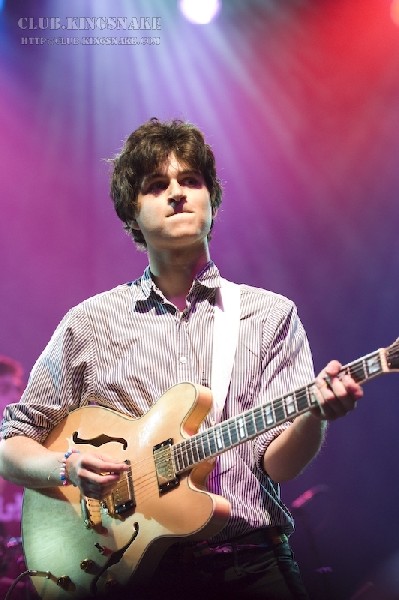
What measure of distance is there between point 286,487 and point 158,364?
225 centimetres

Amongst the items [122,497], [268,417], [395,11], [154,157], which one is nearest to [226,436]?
[268,417]

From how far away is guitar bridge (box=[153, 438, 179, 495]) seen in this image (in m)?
2.71

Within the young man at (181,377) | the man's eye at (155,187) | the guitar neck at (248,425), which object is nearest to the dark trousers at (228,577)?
the young man at (181,377)

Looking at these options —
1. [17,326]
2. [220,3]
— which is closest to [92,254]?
[17,326]

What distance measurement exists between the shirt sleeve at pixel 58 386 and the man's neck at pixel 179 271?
398mm

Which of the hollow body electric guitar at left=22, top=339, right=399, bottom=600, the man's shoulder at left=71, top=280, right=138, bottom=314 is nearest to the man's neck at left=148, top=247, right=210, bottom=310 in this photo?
the man's shoulder at left=71, top=280, right=138, bottom=314

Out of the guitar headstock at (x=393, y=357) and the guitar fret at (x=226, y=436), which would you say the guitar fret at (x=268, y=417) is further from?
the guitar headstock at (x=393, y=357)

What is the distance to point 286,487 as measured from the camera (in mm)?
5016

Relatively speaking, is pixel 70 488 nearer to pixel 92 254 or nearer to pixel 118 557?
pixel 118 557

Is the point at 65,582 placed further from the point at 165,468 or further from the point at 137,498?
the point at 165,468

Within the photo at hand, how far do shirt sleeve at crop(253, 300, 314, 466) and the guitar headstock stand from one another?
703mm

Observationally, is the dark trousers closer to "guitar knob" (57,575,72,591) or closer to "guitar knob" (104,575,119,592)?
"guitar knob" (104,575,119,592)

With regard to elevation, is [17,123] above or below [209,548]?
above

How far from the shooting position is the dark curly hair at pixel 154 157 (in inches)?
138
